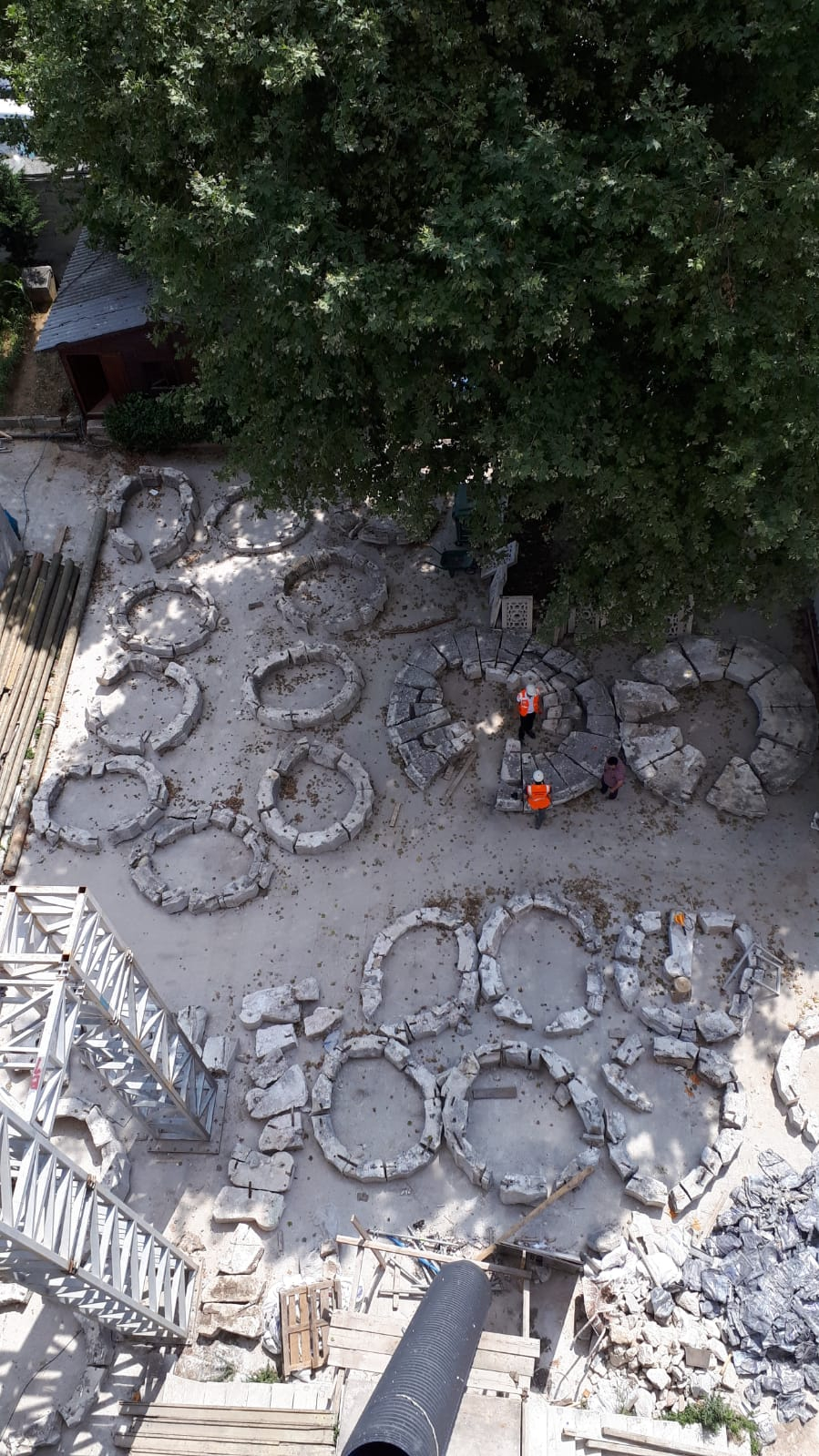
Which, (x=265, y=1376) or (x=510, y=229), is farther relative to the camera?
(x=510, y=229)

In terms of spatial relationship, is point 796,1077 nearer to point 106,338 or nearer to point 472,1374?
point 472,1374

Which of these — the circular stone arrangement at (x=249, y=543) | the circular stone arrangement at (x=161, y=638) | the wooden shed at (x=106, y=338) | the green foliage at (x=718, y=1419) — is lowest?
the green foliage at (x=718, y=1419)

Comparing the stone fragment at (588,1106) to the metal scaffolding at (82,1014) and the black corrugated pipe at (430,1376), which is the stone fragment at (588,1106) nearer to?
the black corrugated pipe at (430,1376)

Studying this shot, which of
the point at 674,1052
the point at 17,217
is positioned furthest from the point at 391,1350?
the point at 17,217

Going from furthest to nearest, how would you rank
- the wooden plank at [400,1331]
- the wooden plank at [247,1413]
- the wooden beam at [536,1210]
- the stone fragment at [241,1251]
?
the stone fragment at [241,1251] < the wooden beam at [536,1210] < the wooden plank at [400,1331] < the wooden plank at [247,1413]

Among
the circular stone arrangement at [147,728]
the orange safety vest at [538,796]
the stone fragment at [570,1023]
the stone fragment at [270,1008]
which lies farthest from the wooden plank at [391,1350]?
the circular stone arrangement at [147,728]

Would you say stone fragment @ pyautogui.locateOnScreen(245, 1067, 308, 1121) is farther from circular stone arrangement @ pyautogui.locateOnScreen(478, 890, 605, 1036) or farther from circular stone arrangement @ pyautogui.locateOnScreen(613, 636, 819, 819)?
circular stone arrangement @ pyautogui.locateOnScreen(613, 636, 819, 819)
